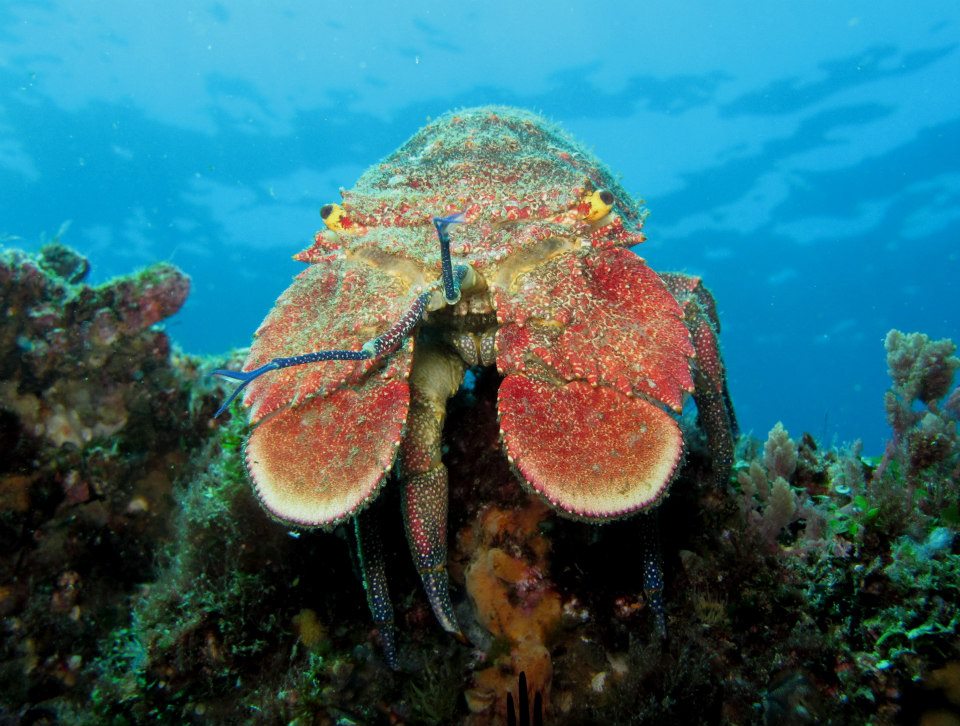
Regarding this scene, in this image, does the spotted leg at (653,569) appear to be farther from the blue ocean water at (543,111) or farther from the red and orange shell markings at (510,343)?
the blue ocean water at (543,111)

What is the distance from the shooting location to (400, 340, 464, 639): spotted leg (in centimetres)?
289

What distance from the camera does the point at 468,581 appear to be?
3.40 metres

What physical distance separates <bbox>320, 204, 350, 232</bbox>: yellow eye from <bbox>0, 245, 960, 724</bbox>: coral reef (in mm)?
1514

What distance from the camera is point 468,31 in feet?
109

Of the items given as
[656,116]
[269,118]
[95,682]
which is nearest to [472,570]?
[95,682]

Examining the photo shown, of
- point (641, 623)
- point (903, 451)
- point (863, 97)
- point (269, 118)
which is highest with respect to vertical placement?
point (269, 118)

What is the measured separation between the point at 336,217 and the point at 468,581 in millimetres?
2505

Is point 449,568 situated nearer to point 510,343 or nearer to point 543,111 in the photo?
point 510,343

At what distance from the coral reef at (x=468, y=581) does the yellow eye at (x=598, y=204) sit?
1.47m

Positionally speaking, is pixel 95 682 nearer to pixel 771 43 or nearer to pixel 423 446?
pixel 423 446

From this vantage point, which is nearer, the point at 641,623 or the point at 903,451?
the point at 641,623

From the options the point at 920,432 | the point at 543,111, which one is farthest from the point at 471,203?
the point at 543,111

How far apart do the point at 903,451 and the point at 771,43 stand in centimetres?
3653

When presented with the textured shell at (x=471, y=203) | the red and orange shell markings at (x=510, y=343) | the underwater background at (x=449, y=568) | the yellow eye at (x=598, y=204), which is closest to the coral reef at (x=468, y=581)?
the underwater background at (x=449, y=568)
